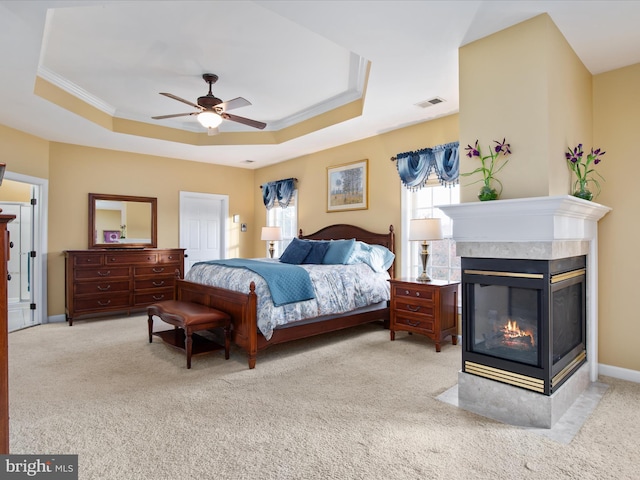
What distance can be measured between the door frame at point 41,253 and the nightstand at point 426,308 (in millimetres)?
4846

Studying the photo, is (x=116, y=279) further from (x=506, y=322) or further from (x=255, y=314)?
(x=506, y=322)

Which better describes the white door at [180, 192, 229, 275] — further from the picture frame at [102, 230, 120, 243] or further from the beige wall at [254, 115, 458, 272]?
the beige wall at [254, 115, 458, 272]

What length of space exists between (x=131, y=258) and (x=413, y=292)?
4.17m

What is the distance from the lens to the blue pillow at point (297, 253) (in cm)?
480

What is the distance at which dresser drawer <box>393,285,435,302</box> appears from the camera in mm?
3818

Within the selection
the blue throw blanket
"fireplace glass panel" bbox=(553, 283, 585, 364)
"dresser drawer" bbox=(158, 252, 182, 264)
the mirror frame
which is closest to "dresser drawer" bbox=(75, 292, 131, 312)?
"dresser drawer" bbox=(158, 252, 182, 264)

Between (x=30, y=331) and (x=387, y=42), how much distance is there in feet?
17.7

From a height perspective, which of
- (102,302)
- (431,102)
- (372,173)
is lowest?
(102,302)

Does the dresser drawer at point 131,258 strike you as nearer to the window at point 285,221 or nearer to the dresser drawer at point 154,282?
the dresser drawer at point 154,282

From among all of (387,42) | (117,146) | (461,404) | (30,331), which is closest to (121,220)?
(117,146)

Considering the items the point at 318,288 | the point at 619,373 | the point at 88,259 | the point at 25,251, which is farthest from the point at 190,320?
the point at 25,251


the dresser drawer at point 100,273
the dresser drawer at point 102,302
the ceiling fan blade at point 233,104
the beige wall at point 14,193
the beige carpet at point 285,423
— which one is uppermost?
the ceiling fan blade at point 233,104

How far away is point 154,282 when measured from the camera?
5738mm

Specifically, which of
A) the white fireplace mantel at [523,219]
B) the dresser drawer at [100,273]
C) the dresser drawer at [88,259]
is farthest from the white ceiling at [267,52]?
the dresser drawer at [100,273]
